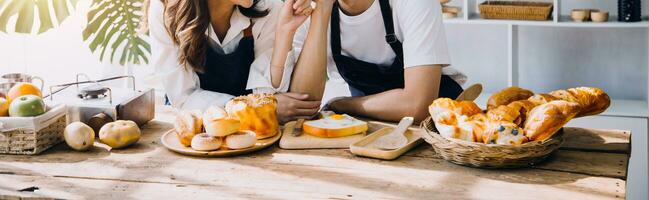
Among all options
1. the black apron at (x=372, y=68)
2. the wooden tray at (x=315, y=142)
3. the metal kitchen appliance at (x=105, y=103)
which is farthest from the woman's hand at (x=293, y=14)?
the wooden tray at (x=315, y=142)

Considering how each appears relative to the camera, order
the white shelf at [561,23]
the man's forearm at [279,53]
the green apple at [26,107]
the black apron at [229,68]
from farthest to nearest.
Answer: the white shelf at [561,23] → the black apron at [229,68] → the man's forearm at [279,53] → the green apple at [26,107]

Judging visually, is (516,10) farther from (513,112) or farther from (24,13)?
(24,13)

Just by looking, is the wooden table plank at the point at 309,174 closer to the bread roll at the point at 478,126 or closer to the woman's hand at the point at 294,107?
the bread roll at the point at 478,126

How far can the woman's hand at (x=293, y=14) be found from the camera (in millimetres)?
2791

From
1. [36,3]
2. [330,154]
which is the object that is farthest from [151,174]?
[36,3]

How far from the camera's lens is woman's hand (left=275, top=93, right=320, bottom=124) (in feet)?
8.39

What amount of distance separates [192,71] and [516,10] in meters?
1.75

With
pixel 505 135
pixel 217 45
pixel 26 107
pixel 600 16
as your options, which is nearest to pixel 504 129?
pixel 505 135

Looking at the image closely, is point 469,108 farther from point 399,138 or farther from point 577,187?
point 577,187

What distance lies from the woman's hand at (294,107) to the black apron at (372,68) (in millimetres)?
324

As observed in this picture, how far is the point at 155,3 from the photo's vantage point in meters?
2.85

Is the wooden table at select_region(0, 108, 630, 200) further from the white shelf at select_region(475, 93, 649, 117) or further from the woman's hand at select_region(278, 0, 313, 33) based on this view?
the white shelf at select_region(475, 93, 649, 117)

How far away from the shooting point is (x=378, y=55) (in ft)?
9.78

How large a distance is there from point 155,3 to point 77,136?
75cm
